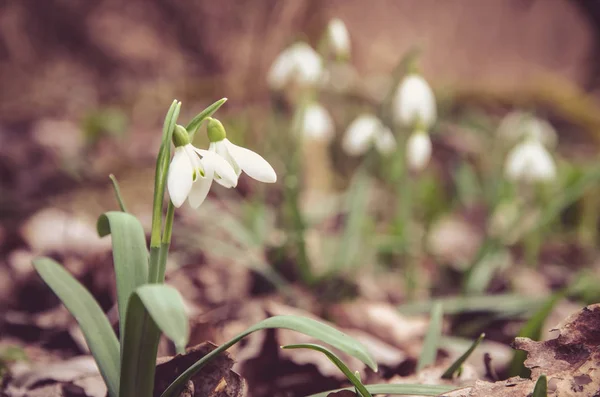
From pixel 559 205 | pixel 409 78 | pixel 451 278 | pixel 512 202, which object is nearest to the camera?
pixel 409 78

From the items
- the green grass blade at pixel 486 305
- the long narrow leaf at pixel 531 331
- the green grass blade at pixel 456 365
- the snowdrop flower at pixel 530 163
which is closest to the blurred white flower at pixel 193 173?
the green grass blade at pixel 456 365

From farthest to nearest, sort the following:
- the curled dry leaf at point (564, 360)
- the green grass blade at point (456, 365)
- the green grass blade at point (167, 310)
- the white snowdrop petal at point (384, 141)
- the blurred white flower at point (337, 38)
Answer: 1. the white snowdrop petal at point (384, 141)
2. the blurred white flower at point (337, 38)
3. the green grass blade at point (456, 365)
4. the curled dry leaf at point (564, 360)
5. the green grass blade at point (167, 310)

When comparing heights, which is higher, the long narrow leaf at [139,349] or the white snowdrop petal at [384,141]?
the white snowdrop petal at [384,141]

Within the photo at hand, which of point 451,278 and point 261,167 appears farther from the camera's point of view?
point 451,278

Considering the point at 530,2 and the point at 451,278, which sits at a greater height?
the point at 530,2

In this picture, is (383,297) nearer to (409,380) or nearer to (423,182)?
(409,380)

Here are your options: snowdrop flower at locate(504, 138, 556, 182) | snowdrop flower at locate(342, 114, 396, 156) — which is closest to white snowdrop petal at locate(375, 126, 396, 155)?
snowdrop flower at locate(342, 114, 396, 156)

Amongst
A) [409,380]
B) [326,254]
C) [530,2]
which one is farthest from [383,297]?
[530,2]

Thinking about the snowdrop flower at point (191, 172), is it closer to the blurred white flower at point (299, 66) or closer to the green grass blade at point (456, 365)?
the green grass blade at point (456, 365)
